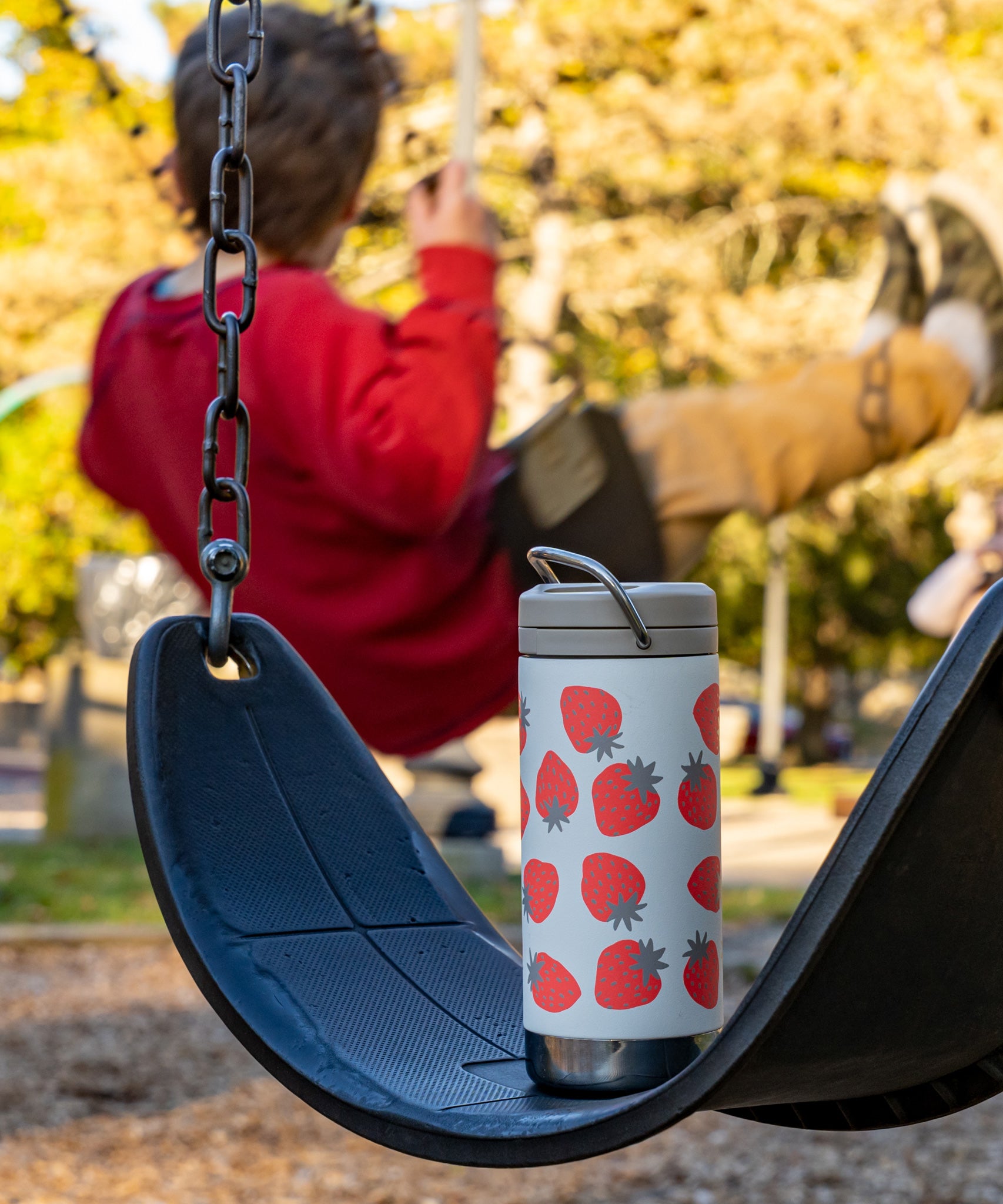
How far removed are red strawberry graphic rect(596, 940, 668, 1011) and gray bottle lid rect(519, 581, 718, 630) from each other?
0.17m

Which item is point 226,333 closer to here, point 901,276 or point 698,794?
point 698,794

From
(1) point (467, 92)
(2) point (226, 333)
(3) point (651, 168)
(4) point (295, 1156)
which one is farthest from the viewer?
(3) point (651, 168)

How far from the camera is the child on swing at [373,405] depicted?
4.71ft

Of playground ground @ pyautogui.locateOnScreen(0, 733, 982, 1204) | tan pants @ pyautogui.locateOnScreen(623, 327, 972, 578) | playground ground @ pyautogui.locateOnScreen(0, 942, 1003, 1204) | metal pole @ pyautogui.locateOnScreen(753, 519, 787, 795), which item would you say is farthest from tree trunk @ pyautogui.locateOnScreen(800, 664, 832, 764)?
tan pants @ pyautogui.locateOnScreen(623, 327, 972, 578)

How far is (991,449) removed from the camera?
321 inches

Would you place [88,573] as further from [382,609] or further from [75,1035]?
[382,609]

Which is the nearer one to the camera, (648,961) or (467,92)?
(648,961)

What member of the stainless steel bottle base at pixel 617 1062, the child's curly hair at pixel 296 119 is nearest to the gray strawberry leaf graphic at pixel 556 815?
the stainless steel bottle base at pixel 617 1062

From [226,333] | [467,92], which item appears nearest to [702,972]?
[226,333]

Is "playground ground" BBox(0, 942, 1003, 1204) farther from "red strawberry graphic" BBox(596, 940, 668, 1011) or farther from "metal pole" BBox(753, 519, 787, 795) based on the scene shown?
"metal pole" BBox(753, 519, 787, 795)

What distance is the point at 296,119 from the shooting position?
1.52 meters

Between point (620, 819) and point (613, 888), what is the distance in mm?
37

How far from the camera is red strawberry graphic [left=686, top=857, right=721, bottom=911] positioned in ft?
2.49

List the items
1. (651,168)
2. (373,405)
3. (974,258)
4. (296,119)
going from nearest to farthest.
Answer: (373,405) < (296,119) < (974,258) < (651,168)
